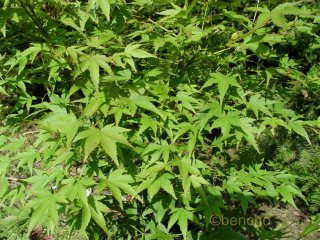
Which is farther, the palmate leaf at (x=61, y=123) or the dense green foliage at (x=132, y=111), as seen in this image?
the dense green foliage at (x=132, y=111)

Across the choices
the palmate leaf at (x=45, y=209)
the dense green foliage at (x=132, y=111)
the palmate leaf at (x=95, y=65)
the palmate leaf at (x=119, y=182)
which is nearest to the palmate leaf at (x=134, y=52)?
the dense green foliage at (x=132, y=111)

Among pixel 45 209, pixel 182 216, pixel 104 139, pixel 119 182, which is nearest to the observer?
pixel 104 139

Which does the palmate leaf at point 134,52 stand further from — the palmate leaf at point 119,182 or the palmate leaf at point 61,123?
the palmate leaf at point 119,182

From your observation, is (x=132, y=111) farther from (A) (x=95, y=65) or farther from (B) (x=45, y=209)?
(B) (x=45, y=209)

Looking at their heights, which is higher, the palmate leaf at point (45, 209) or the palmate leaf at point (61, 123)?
the palmate leaf at point (61, 123)

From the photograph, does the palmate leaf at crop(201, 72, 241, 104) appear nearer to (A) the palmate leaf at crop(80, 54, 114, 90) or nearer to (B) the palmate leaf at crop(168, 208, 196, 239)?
(A) the palmate leaf at crop(80, 54, 114, 90)

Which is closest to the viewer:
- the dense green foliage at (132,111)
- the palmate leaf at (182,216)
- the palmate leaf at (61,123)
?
the palmate leaf at (61,123)

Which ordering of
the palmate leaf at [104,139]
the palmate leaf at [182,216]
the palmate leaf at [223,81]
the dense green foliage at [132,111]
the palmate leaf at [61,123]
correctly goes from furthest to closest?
the palmate leaf at [182,216], the palmate leaf at [223,81], the dense green foliage at [132,111], the palmate leaf at [61,123], the palmate leaf at [104,139]

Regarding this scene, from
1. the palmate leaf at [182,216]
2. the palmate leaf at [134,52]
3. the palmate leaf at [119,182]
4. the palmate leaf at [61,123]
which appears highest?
the palmate leaf at [134,52]

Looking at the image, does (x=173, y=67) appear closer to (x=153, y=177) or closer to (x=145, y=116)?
(x=145, y=116)

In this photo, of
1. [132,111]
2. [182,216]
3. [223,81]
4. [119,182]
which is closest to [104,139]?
[132,111]

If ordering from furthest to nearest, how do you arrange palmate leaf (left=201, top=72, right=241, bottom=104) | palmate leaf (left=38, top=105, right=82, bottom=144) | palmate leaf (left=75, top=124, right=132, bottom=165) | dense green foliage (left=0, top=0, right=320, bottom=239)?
palmate leaf (left=201, top=72, right=241, bottom=104)
dense green foliage (left=0, top=0, right=320, bottom=239)
palmate leaf (left=38, top=105, right=82, bottom=144)
palmate leaf (left=75, top=124, right=132, bottom=165)

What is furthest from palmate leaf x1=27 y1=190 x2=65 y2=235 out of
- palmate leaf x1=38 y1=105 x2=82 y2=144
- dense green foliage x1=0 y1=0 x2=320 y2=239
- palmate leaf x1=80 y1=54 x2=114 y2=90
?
palmate leaf x1=80 y1=54 x2=114 y2=90

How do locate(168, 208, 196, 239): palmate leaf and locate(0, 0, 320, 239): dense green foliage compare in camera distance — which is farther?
locate(168, 208, 196, 239): palmate leaf
